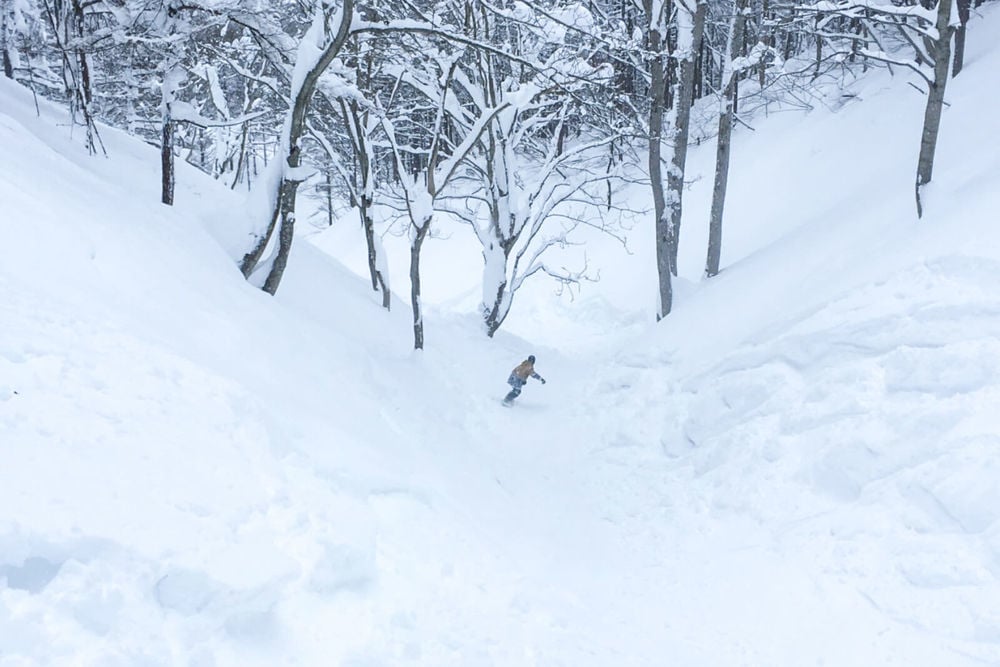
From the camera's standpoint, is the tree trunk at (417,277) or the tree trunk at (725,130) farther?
the tree trunk at (725,130)

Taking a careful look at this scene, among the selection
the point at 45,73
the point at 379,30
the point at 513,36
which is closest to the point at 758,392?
the point at 379,30

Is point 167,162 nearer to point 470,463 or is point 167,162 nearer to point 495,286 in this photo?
point 470,463

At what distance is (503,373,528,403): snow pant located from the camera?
1049 cm

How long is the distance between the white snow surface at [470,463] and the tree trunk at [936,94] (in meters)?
0.25

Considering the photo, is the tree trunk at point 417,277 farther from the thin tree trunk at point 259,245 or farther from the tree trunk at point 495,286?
the tree trunk at point 495,286

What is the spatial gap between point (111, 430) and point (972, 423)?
252 inches

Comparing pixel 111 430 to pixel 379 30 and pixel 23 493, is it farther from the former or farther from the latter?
pixel 379 30

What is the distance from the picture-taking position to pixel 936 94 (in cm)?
836

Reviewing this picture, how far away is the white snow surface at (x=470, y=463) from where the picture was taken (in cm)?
331

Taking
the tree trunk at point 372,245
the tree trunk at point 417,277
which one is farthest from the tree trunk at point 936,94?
the tree trunk at point 372,245

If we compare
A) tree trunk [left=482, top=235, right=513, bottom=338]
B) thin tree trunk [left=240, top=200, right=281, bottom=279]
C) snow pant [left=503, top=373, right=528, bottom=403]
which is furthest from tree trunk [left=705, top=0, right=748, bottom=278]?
thin tree trunk [left=240, top=200, right=281, bottom=279]

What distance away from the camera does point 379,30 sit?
6926 mm

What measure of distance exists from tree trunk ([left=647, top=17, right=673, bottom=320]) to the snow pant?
12.2 ft

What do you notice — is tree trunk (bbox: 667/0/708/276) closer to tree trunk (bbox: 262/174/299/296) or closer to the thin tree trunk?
tree trunk (bbox: 262/174/299/296)
